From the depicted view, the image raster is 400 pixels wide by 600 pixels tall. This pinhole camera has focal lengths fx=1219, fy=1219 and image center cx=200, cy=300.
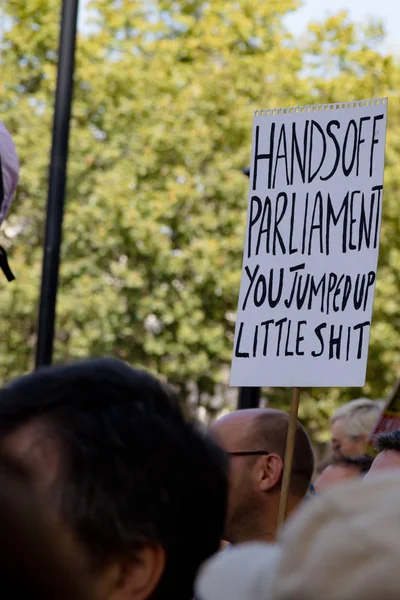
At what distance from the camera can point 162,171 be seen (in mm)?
16734

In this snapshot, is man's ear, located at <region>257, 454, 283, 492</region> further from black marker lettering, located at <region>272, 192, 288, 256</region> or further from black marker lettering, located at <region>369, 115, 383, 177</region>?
black marker lettering, located at <region>369, 115, 383, 177</region>

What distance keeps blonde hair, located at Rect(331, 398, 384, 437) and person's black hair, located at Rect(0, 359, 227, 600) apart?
5.05m

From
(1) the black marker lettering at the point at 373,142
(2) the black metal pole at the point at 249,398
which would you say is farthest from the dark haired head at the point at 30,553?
(2) the black metal pole at the point at 249,398

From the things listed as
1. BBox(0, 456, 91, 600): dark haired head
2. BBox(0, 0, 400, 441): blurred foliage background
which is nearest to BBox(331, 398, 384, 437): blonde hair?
BBox(0, 456, 91, 600): dark haired head

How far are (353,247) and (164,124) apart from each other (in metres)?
13.4

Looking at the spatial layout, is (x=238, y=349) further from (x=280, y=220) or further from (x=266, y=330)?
(x=280, y=220)

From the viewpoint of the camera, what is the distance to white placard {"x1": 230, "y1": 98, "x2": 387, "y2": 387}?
11.1ft

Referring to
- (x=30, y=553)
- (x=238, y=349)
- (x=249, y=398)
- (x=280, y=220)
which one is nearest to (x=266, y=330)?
(x=238, y=349)

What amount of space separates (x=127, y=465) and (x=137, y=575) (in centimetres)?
13

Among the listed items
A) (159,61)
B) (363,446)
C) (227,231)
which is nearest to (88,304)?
(227,231)

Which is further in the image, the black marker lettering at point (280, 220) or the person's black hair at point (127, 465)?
the black marker lettering at point (280, 220)

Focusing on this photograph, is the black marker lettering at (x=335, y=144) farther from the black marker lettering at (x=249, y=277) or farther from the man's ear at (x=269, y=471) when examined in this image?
the man's ear at (x=269, y=471)

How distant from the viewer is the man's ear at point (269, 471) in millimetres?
3705

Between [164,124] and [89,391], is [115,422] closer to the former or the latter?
[89,391]
